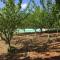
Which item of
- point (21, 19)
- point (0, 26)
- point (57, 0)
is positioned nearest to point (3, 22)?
point (0, 26)

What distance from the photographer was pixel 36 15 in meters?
35.4

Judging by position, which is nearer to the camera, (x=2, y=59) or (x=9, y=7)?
(x=2, y=59)

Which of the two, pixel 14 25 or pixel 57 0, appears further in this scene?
pixel 14 25

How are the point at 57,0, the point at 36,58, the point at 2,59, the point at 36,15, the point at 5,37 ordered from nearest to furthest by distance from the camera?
the point at 57,0 → the point at 36,58 → the point at 2,59 → the point at 5,37 → the point at 36,15

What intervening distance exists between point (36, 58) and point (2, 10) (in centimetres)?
484

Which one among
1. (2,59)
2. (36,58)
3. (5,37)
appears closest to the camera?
(36,58)

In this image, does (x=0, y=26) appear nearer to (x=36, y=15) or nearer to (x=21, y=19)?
(x=21, y=19)

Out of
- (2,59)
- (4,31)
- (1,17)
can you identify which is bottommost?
(2,59)

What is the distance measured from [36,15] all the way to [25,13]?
Answer: 20.1 meters

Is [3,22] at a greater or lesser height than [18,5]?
lesser

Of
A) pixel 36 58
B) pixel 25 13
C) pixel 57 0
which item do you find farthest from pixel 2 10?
pixel 57 0

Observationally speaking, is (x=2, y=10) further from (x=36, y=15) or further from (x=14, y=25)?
(x=36, y=15)

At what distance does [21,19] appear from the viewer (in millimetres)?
15250

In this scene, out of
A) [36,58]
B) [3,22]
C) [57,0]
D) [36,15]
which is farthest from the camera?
[36,15]
